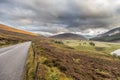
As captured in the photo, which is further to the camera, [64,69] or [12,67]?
[64,69]

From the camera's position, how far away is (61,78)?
1797 centimetres

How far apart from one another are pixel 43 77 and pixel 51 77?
0.74 meters

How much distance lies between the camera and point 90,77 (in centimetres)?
2112

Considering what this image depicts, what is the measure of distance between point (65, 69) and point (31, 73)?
620 cm

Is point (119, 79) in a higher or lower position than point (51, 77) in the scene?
lower

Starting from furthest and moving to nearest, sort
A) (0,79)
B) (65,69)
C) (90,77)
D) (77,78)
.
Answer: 1. (65,69)
2. (90,77)
3. (77,78)
4. (0,79)

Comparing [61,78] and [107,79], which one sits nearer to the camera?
[61,78]

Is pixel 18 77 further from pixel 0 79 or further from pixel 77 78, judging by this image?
pixel 77 78

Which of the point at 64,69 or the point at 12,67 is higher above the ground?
the point at 12,67

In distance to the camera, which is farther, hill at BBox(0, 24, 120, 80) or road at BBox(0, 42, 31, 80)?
hill at BBox(0, 24, 120, 80)

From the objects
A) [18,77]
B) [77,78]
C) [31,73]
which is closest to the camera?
[18,77]

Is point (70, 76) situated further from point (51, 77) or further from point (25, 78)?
point (25, 78)

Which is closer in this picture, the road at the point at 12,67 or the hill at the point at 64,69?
the road at the point at 12,67

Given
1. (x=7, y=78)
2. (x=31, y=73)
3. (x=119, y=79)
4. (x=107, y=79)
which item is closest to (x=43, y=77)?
(x=31, y=73)
